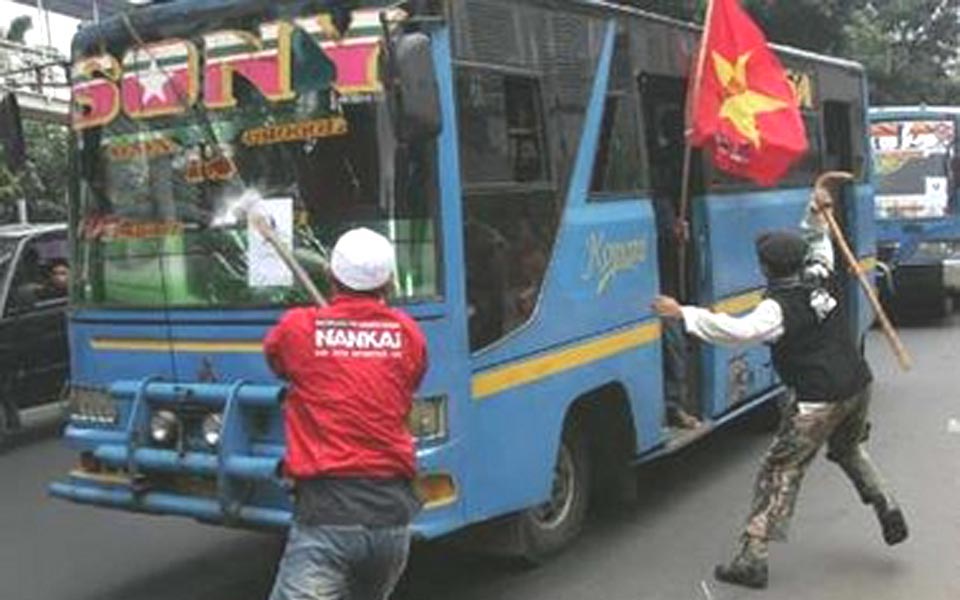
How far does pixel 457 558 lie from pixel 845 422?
2.03m

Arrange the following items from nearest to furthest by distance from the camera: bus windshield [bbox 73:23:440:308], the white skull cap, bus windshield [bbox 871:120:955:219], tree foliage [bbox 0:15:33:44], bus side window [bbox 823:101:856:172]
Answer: the white skull cap
bus windshield [bbox 73:23:440:308]
bus side window [bbox 823:101:856:172]
bus windshield [bbox 871:120:955:219]
tree foliage [bbox 0:15:33:44]

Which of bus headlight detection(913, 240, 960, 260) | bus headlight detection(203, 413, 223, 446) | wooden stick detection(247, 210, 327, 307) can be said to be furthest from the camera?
bus headlight detection(913, 240, 960, 260)

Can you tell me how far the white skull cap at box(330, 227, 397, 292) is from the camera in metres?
4.50

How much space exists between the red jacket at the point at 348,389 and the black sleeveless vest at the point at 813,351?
286 cm

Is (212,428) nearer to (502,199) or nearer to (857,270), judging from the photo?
(502,199)

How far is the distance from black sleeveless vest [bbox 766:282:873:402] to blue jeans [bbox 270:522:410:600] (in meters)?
3.00

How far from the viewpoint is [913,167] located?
18562mm

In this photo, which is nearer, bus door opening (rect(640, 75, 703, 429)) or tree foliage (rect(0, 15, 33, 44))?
bus door opening (rect(640, 75, 703, 429))

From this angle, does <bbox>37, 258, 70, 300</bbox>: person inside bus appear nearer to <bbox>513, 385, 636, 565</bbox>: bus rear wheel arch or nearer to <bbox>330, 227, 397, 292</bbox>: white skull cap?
<bbox>513, 385, 636, 565</bbox>: bus rear wheel arch

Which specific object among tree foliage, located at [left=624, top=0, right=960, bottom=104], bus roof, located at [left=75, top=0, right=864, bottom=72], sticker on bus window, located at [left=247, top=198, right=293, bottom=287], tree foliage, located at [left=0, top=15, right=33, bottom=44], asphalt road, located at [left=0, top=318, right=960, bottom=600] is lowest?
asphalt road, located at [left=0, top=318, right=960, bottom=600]

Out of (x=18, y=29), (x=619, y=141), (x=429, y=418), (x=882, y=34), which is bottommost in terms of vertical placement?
(x=429, y=418)

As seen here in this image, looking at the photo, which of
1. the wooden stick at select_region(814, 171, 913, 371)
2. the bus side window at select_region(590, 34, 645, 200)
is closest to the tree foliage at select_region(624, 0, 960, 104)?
the wooden stick at select_region(814, 171, 913, 371)

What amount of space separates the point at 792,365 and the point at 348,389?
3.17 meters

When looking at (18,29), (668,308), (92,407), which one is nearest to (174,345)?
(92,407)
